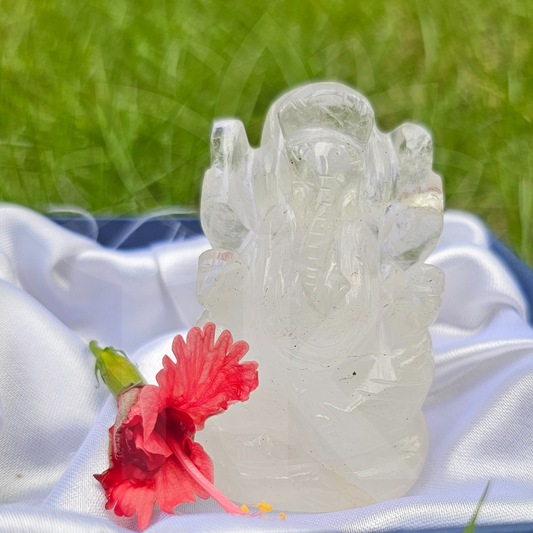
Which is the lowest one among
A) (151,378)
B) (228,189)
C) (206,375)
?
(151,378)

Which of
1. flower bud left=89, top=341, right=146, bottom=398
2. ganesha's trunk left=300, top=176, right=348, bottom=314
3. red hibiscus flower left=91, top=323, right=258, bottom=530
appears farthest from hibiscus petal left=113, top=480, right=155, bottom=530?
ganesha's trunk left=300, top=176, right=348, bottom=314


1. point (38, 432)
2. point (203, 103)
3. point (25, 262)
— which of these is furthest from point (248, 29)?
point (38, 432)

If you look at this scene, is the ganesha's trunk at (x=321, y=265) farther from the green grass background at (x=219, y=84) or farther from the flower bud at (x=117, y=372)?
the green grass background at (x=219, y=84)

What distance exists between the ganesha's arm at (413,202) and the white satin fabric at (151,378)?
27cm

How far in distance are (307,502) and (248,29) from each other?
138 cm

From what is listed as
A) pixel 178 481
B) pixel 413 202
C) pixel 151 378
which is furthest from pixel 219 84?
pixel 178 481

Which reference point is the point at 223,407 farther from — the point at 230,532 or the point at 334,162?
the point at 334,162

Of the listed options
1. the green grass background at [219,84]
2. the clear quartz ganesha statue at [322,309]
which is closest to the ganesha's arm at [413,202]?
the clear quartz ganesha statue at [322,309]

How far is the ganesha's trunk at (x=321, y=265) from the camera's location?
760mm

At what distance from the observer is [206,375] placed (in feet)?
2.35

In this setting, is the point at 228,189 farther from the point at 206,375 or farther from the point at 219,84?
the point at 219,84

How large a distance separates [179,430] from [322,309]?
0.20m

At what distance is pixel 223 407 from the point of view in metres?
0.71

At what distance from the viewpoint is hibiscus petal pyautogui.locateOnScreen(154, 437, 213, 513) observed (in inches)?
28.1
